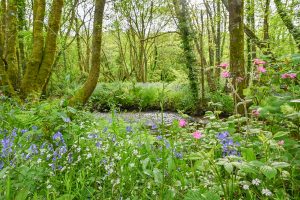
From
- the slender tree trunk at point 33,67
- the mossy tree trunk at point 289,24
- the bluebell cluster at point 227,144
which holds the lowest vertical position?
the bluebell cluster at point 227,144

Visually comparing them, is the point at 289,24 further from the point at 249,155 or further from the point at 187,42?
the point at 249,155

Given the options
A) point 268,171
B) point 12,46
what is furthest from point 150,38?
point 268,171

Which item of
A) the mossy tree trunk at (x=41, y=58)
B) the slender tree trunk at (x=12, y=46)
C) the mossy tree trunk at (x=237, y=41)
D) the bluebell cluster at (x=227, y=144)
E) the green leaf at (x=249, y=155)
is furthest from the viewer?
the slender tree trunk at (x=12, y=46)

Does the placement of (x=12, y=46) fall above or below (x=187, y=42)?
below

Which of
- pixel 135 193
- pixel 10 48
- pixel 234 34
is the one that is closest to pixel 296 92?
pixel 135 193

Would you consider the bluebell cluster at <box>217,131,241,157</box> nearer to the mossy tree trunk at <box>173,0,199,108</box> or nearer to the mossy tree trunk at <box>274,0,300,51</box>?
the mossy tree trunk at <box>274,0,300,51</box>

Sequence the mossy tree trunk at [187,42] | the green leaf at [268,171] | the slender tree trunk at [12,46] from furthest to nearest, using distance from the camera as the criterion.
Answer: the mossy tree trunk at [187,42]
the slender tree trunk at [12,46]
the green leaf at [268,171]

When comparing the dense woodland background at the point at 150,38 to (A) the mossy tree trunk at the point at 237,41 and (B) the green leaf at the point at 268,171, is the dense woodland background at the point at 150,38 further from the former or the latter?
(B) the green leaf at the point at 268,171

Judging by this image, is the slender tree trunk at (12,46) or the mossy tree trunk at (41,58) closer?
the mossy tree trunk at (41,58)

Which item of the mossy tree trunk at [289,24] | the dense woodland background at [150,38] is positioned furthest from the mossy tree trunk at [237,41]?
the mossy tree trunk at [289,24]

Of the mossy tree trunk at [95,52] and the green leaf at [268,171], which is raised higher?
the mossy tree trunk at [95,52]

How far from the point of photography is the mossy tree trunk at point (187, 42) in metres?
11.2

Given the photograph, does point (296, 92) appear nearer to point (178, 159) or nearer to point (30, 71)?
point (178, 159)

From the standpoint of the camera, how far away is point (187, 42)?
1133cm
